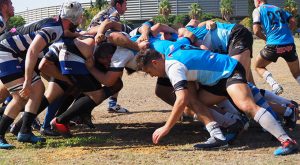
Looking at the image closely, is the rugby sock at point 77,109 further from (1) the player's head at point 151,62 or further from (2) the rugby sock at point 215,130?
(2) the rugby sock at point 215,130

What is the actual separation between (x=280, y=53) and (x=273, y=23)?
1.93 ft

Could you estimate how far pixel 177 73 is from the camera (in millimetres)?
5375

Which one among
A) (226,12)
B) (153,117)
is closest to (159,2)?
(226,12)

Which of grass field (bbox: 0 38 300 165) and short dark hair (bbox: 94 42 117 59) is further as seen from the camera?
short dark hair (bbox: 94 42 117 59)

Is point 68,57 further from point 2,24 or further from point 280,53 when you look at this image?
point 280,53

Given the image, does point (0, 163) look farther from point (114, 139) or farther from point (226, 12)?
point (226, 12)

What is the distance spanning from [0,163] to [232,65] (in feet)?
9.26

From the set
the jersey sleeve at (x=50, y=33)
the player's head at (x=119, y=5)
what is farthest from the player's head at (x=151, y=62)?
the player's head at (x=119, y=5)

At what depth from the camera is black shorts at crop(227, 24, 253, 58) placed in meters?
6.81

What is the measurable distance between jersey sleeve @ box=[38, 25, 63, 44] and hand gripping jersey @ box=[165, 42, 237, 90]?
1.40 metres

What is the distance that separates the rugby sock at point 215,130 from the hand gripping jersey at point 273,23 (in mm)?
3837

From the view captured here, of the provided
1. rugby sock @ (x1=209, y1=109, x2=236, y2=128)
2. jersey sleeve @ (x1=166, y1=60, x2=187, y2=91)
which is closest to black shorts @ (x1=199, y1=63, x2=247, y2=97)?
rugby sock @ (x1=209, y1=109, x2=236, y2=128)

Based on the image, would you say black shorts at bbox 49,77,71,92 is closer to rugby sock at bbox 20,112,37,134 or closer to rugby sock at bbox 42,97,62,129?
rugby sock at bbox 42,97,62,129

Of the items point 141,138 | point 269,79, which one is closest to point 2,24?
point 141,138
